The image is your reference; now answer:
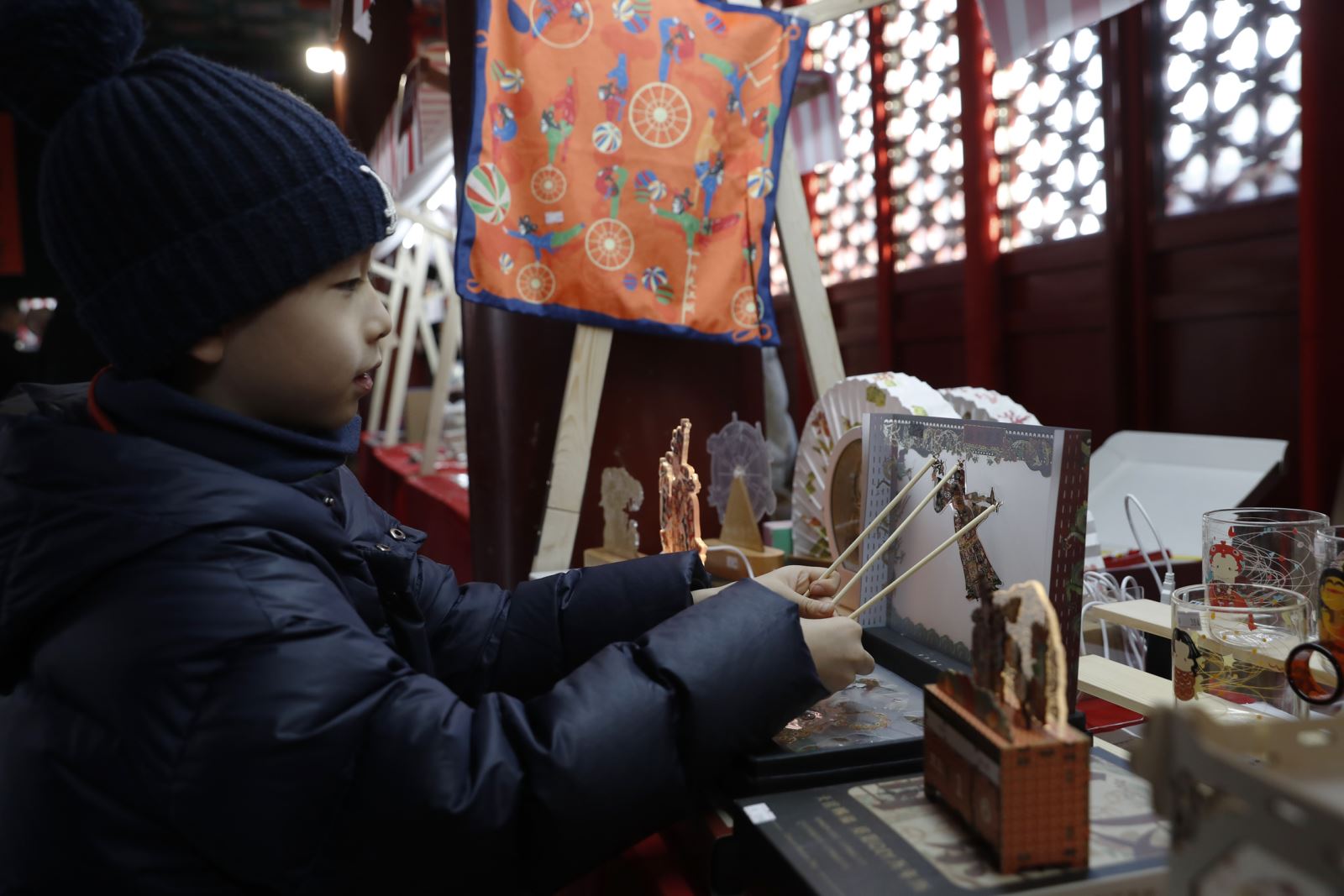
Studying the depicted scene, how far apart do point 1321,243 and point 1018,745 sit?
7.96 feet

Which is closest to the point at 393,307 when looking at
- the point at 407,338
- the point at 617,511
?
the point at 407,338

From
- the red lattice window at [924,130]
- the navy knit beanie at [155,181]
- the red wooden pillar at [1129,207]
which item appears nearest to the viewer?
the navy knit beanie at [155,181]

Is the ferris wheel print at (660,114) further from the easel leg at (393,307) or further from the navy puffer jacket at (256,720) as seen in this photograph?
the easel leg at (393,307)

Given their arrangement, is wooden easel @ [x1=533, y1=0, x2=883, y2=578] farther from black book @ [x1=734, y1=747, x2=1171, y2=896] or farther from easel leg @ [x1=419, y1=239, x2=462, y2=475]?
easel leg @ [x1=419, y1=239, x2=462, y2=475]

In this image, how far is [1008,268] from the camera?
3699mm

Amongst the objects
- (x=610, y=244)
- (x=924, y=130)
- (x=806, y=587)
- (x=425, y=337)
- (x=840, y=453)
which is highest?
(x=924, y=130)

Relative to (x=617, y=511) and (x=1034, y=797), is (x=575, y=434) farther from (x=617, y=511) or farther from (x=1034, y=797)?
(x=1034, y=797)

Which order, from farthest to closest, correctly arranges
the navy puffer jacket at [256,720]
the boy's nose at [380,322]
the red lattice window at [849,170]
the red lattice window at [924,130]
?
the red lattice window at [849,170] → the red lattice window at [924,130] → the boy's nose at [380,322] → the navy puffer jacket at [256,720]

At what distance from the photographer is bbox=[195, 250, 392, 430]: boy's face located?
0.89m

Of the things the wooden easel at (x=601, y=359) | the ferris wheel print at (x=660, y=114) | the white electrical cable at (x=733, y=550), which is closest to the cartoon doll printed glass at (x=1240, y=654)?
the white electrical cable at (x=733, y=550)

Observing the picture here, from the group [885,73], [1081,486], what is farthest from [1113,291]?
[1081,486]

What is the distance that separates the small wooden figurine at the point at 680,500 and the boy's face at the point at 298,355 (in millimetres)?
628

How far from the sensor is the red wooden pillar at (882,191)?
4276mm

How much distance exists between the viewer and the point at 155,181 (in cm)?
81
